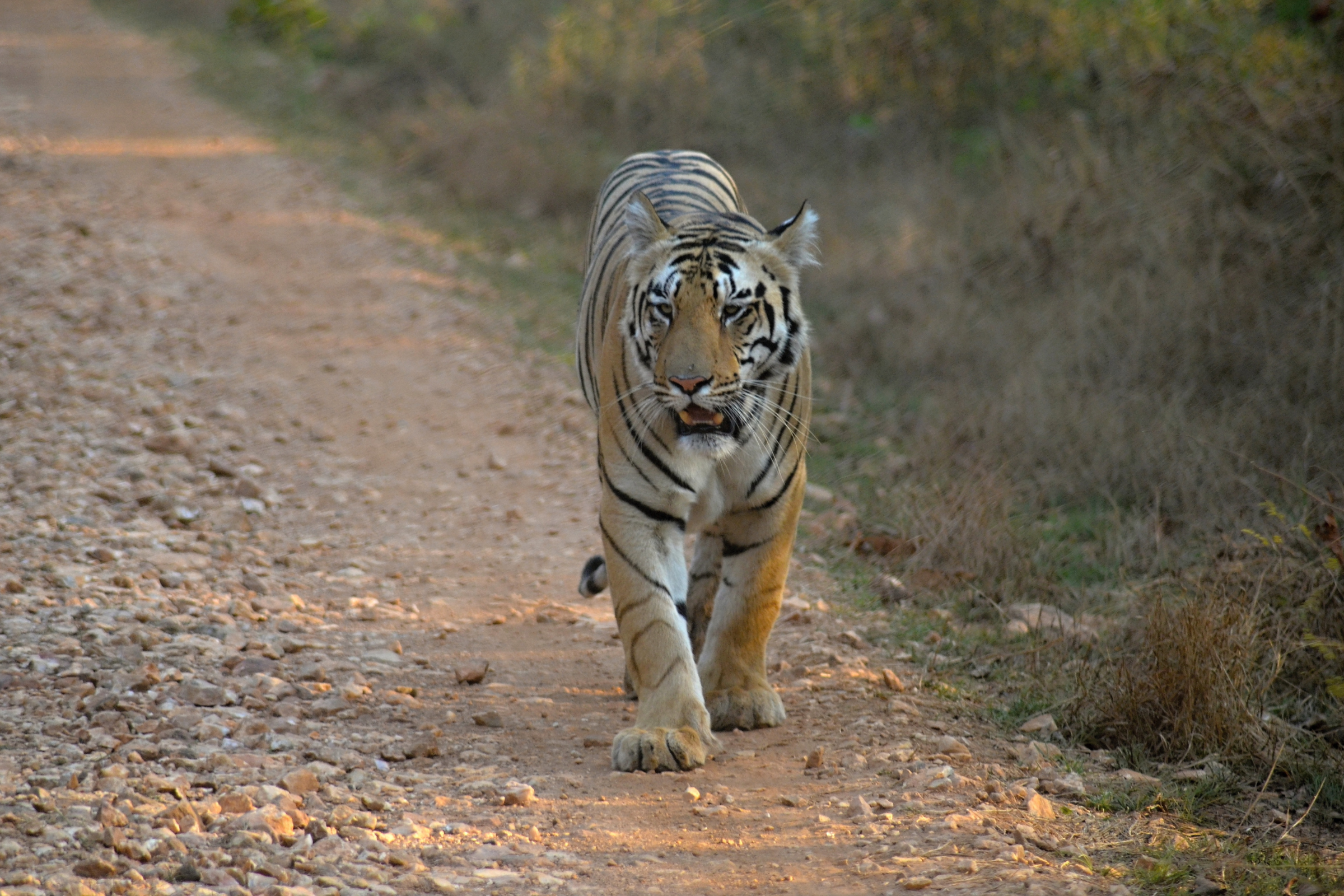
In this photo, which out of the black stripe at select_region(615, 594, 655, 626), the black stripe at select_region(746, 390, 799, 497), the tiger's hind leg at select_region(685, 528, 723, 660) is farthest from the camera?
the tiger's hind leg at select_region(685, 528, 723, 660)

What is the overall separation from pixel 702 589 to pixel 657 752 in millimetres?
936

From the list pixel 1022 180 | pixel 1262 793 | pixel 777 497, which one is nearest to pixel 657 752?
pixel 777 497

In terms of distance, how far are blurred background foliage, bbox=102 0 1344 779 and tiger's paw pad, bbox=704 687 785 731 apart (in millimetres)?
895

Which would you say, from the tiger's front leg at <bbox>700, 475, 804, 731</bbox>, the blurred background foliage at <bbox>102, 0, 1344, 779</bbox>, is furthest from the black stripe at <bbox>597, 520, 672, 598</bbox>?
the blurred background foliage at <bbox>102, 0, 1344, 779</bbox>

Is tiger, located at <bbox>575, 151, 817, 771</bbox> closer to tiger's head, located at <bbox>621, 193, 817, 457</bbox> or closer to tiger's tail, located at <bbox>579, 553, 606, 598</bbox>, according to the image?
tiger's head, located at <bbox>621, 193, 817, 457</bbox>

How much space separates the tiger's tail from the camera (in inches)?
188

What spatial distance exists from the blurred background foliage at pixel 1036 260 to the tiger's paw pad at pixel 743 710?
2.94 feet

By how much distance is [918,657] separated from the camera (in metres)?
4.65

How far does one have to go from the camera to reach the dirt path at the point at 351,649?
3.07 metres

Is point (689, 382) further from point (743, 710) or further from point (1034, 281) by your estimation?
point (1034, 281)

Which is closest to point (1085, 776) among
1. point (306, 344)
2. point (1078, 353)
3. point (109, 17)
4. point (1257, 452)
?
point (1257, 452)

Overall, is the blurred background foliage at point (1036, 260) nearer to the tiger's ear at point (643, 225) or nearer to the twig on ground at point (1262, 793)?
the twig on ground at point (1262, 793)

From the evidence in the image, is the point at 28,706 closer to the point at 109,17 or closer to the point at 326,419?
the point at 326,419

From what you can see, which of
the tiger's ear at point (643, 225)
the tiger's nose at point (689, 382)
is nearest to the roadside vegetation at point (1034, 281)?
the tiger's nose at point (689, 382)
